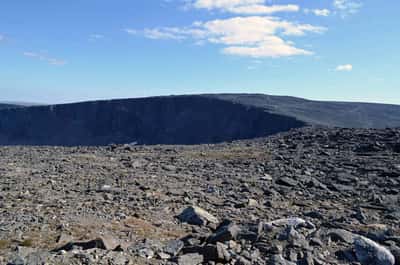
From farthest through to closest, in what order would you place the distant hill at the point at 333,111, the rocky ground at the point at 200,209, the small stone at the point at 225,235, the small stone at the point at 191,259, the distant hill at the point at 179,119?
the distant hill at the point at 179,119 → the distant hill at the point at 333,111 → the small stone at the point at 225,235 → the rocky ground at the point at 200,209 → the small stone at the point at 191,259

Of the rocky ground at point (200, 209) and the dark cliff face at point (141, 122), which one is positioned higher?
the rocky ground at point (200, 209)

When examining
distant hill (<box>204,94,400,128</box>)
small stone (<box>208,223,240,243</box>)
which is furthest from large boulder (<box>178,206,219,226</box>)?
distant hill (<box>204,94,400,128</box>)

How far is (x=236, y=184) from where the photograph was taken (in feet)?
31.0

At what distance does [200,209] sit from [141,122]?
169 feet

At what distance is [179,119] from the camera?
175 ft

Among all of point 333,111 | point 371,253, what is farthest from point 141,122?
point 371,253

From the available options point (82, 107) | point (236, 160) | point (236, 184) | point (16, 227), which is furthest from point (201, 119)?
point (16, 227)

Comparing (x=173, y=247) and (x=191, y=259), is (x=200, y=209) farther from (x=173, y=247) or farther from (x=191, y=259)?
(x=191, y=259)

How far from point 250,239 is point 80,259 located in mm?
2089

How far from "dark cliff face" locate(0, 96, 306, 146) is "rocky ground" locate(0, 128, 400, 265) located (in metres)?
24.5

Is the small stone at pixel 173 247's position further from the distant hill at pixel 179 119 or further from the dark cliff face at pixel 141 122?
the dark cliff face at pixel 141 122

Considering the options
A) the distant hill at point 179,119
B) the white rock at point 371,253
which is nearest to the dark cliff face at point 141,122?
the distant hill at point 179,119

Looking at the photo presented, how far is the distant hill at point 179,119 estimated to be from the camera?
40094 mm

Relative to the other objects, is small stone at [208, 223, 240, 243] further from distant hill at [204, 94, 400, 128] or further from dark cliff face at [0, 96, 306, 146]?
dark cliff face at [0, 96, 306, 146]
